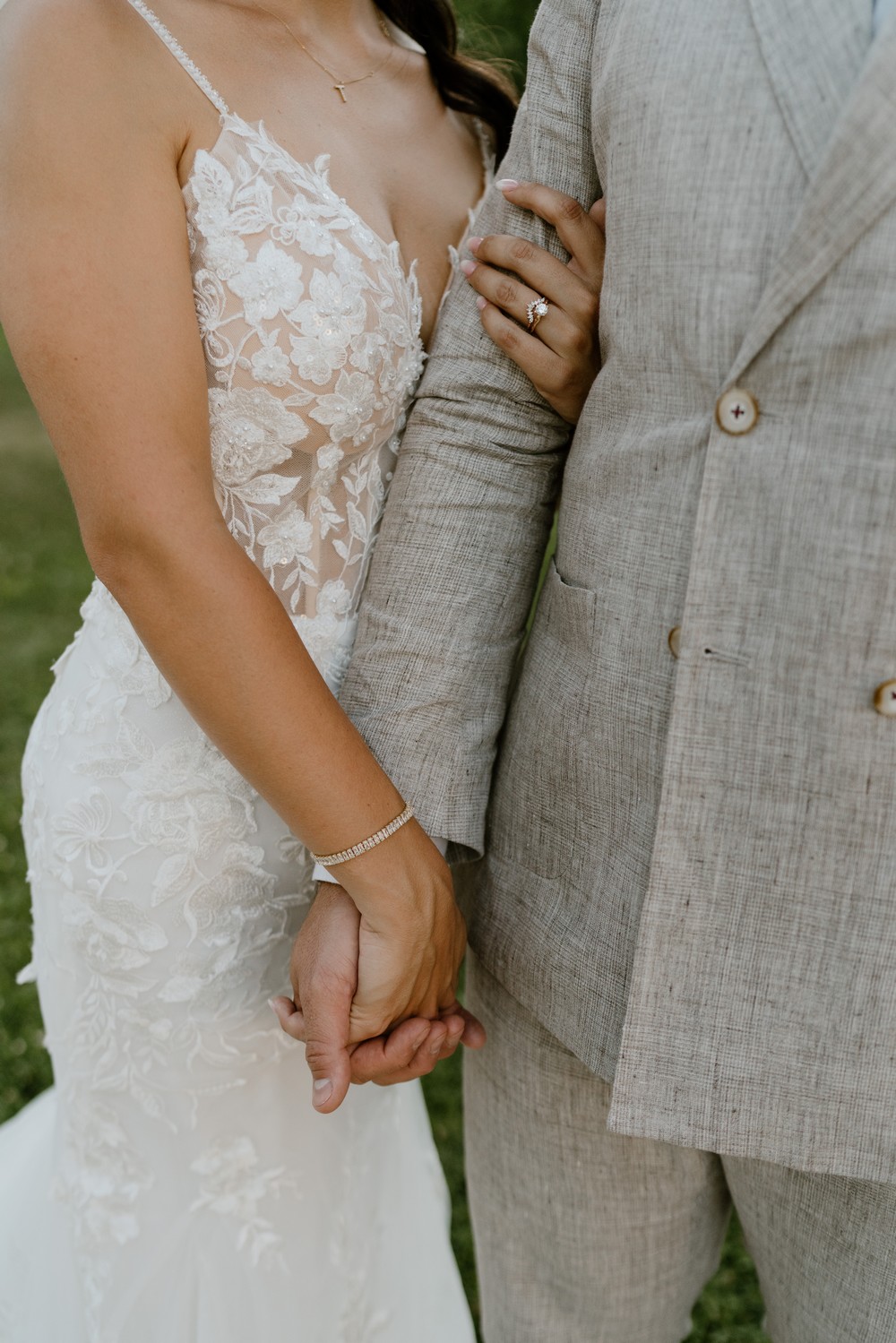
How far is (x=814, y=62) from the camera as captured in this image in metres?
1.04

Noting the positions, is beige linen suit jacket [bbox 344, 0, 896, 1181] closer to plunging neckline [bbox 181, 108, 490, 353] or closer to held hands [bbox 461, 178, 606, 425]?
held hands [bbox 461, 178, 606, 425]

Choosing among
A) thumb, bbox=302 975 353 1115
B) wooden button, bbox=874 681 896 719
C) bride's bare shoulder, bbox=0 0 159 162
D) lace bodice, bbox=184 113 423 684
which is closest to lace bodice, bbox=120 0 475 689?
lace bodice, bbox=184 113 423 684

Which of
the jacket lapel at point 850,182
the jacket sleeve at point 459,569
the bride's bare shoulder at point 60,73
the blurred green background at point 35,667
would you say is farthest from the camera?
the blurred green background at point 35,667

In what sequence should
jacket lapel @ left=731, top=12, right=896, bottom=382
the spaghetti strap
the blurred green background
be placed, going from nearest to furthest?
jacket lapel @ left=731, top=12, right=896, bottom=382 < the spaghetti strap < the blurred green background

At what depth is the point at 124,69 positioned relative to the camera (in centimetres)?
126

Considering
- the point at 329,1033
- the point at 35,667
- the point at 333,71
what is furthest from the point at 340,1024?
the point at 35,667

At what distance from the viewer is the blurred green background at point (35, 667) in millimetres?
2604

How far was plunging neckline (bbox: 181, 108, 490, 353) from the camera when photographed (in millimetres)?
1356

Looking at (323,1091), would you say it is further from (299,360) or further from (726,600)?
(299,360)

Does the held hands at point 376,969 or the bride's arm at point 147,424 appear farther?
the held hands at point 376,969

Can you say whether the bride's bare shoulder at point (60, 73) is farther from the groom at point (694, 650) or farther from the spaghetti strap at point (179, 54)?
the groom at point (694, 650)

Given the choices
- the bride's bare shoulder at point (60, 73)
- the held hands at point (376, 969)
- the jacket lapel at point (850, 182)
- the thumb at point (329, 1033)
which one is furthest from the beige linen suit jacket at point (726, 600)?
the bride's bare shoulder at point (60, 73)

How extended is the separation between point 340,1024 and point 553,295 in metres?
0.90

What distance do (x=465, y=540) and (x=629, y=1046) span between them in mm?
627
